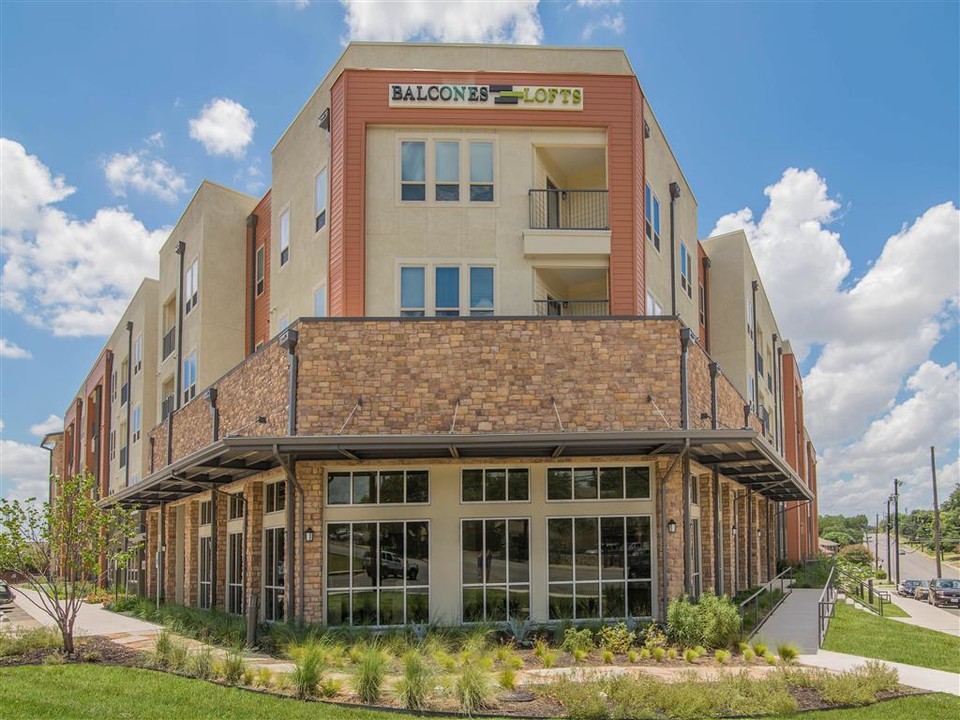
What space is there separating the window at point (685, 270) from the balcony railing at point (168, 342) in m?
19.1

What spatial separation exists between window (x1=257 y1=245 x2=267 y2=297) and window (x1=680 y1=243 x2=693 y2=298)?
43.2ft

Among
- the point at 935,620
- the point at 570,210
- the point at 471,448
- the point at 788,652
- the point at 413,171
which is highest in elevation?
the point at 413,171

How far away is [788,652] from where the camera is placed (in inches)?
642

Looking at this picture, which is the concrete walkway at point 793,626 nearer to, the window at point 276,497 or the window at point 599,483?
the window at point 599,483

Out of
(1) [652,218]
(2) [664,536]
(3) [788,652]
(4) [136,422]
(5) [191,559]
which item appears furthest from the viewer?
(4) [136,422]

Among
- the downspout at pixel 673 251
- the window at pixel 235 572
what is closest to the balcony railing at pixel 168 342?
the window at pixel 235 572

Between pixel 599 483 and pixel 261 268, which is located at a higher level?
pixel 261 268

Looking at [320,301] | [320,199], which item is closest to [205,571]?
[320,301]

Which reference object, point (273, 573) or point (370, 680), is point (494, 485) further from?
point (370, 680)

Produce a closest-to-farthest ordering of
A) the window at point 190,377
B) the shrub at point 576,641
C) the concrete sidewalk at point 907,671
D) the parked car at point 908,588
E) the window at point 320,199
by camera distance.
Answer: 1. the concrete sidewalk at point 907,671
2. the shrub at point 576,641
3. the window at point 320,199
4. the window at point 190,377
5. the parked car at point 908,588

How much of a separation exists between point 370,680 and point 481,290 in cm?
1168

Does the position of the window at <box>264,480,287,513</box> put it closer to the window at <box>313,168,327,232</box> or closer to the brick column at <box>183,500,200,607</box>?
the window at <box>313,168,327,232</box>

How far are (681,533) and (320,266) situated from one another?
11063 mm

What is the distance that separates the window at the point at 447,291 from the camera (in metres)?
22.4
